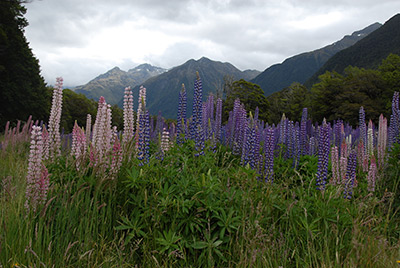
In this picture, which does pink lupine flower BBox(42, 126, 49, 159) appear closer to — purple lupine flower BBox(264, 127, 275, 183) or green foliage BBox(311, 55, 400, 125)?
purple lupine flower BBox(264, 127, 275, 183)

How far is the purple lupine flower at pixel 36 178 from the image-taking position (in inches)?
128

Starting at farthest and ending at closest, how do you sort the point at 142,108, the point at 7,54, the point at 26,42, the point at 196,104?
the point at 26,42 < the point at 7,54 < the point at 196,104 < the point at 142,108

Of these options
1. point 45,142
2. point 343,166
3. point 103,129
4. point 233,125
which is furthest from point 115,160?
point 233,125

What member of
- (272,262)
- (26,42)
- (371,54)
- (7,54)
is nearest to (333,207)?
(272,262)

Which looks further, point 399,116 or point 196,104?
point 399,116

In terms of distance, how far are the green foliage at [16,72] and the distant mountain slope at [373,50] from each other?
277 feet

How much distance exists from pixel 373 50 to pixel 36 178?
11171cm

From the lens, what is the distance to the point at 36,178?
3.32 m

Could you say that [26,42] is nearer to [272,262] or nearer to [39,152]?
[39,152]

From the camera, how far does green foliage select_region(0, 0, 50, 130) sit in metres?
27.1

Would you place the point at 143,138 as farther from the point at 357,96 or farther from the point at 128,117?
the point at 357,96

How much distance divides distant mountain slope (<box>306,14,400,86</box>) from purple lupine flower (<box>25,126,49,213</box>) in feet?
307

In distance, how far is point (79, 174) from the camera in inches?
134

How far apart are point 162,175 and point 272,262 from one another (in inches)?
69.0
